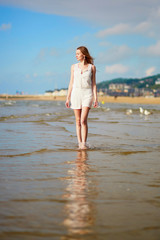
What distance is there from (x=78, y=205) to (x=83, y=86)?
11.9ft

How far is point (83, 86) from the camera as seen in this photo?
5.79m

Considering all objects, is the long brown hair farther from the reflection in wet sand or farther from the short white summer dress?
the reflection in wet sand

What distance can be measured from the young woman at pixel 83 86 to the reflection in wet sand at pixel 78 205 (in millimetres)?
2159

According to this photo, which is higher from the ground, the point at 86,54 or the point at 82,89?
the point at 86,54

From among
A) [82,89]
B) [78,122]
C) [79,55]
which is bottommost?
[78,122]

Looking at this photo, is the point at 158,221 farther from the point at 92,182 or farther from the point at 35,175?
the point at 35,175

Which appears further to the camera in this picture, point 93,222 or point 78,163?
point 78,163

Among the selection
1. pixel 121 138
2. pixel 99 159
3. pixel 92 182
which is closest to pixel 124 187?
pixel 92 182

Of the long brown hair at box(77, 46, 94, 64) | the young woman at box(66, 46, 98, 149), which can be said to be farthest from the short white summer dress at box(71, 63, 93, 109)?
the long brown hair at box(77, 46, 94, 64)

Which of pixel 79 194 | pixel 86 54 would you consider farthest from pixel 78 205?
pixel 86 54

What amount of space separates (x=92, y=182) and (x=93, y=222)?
1.05m

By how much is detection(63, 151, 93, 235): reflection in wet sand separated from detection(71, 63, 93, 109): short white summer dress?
2.22 meters

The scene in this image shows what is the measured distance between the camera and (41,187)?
2896 millimetres

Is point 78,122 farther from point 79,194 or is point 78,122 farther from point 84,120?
point 79,194
